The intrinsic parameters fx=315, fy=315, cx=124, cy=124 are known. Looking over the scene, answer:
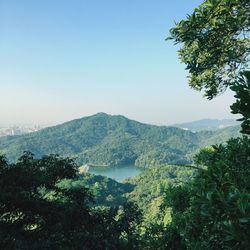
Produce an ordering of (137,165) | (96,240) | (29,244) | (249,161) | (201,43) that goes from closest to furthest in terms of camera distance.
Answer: (249,161), (201,43), (29,244), (96,240), (137,165)

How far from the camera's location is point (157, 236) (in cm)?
1005

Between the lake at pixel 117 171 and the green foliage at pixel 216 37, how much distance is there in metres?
156

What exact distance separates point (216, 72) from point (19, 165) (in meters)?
6.98

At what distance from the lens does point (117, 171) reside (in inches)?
6964

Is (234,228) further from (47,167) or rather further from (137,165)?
(137,165)

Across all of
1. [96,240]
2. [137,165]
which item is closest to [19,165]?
[96,240]

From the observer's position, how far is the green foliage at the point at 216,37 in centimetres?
609

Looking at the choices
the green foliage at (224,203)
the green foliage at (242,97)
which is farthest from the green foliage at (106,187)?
the green foliage at (242,97)

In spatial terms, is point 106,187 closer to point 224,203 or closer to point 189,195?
point 189,195

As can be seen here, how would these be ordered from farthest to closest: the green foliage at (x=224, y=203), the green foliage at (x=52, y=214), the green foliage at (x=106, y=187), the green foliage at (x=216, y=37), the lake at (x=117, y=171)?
the lake at (x=117, y=171) → the green foliage at (x=106, y=187) → the green foliage at (x=52, y=214) → the green foliage at (x=216, y=37) → the green foliage at (x=224, y=203)

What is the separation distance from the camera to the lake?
166 meters

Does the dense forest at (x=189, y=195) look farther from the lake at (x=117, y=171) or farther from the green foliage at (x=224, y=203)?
the lake at (x=117, y=171)

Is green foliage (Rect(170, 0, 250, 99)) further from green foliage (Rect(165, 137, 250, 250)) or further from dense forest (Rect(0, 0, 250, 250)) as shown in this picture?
green foliage (Rect(165, 137, 250, 250))

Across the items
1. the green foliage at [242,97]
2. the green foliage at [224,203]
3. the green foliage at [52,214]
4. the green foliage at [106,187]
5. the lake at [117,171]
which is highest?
the green foliage at [242,97]
